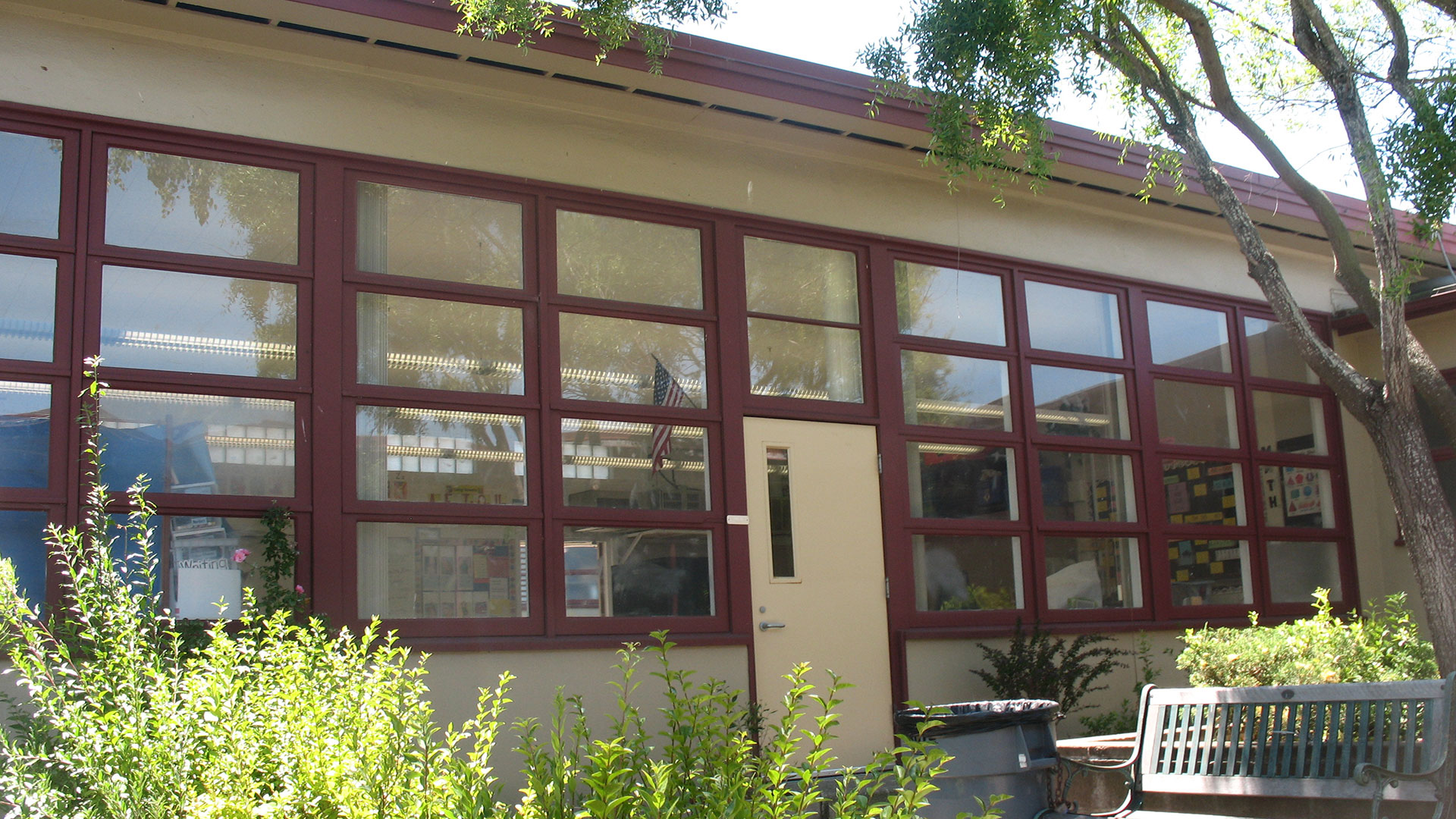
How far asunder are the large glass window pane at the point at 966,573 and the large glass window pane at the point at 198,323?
14.3 ft

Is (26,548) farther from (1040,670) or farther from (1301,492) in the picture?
(1301,492)

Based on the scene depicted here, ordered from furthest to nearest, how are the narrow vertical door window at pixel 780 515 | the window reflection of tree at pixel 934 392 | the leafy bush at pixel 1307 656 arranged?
the window reflection of tree at pixel 934 392 → the narrow vertical door window at pixel 780 515 → the leafy bush at pixel 1307 656

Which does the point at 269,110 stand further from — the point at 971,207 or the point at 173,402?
the point at 971,207

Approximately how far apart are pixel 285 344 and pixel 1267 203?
7.80 meters

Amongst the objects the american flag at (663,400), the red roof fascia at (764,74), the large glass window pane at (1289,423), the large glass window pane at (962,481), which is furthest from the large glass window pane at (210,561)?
the large glass window pane at (1289,423)

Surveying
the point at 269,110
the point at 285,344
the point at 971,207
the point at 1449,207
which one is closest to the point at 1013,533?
the point at 971,207

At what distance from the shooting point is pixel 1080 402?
9.52 meters

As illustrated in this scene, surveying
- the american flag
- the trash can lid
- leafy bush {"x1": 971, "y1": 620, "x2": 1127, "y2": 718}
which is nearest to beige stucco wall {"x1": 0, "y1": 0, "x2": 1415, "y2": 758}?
leafy bush {"x1": 971, "y1": 620, "x2": 1127, "y2": 718}

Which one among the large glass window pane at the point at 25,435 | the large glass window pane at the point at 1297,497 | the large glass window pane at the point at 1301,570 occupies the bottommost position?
the large glass window pane at the point at 1301,570

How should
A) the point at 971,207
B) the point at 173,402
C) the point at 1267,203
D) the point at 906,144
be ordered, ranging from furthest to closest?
the point at 1267,203 < the point at 971,207 < the point at 906,144 < the point at 173,402

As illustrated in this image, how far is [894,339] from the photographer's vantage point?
28.2ft

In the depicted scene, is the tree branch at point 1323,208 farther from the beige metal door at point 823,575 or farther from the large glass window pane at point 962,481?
the beige metal door at point 823,575

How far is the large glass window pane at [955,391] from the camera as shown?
8695 mm

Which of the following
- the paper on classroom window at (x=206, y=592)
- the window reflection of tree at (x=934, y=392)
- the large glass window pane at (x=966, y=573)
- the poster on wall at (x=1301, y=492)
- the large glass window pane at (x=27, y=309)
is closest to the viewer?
Answer: the large glass window pane at (x=27, y=309)
